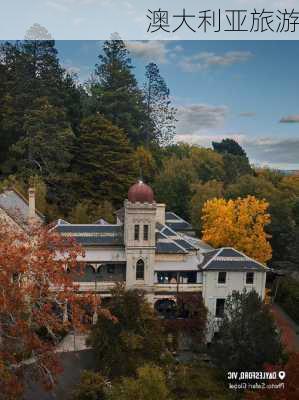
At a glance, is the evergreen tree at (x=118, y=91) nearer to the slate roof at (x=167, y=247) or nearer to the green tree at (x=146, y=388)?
the slate roof at (x=167, y=247)

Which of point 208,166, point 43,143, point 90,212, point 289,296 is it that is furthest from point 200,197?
point 43,143

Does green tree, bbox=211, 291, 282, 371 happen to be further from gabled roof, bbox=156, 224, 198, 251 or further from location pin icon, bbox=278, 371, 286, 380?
gabled roof, bbox=156, 224, 198, 251

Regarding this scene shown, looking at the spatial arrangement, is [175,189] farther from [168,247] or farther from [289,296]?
[168,247]

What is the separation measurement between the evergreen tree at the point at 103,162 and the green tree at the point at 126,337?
48.0 ft

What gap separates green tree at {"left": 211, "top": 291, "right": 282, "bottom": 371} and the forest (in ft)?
29.6

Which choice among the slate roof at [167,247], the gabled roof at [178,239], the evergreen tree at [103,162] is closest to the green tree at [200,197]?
the evergreen tree at [103,162]

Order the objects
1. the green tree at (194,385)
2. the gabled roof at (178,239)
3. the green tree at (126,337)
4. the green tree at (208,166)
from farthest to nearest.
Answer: the green tree at (208,166)
the gabled roof at (178,239)
the green tree at (126,337)
the green tree at (194,385)

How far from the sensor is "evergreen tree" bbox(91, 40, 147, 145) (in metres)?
36.2

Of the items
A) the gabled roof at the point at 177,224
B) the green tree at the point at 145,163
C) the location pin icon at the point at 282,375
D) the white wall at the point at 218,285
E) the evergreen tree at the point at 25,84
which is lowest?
the location pin icon at the point at 282,375

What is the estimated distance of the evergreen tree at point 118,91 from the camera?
119ft

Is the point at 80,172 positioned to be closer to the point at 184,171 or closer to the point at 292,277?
the point at 184,171

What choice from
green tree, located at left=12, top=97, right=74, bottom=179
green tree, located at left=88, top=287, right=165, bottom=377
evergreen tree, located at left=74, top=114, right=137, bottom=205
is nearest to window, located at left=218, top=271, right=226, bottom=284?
green tree, located at left=88, top=287, right=165, bottom=377

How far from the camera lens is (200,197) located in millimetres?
32031

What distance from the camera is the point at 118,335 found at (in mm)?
15078
